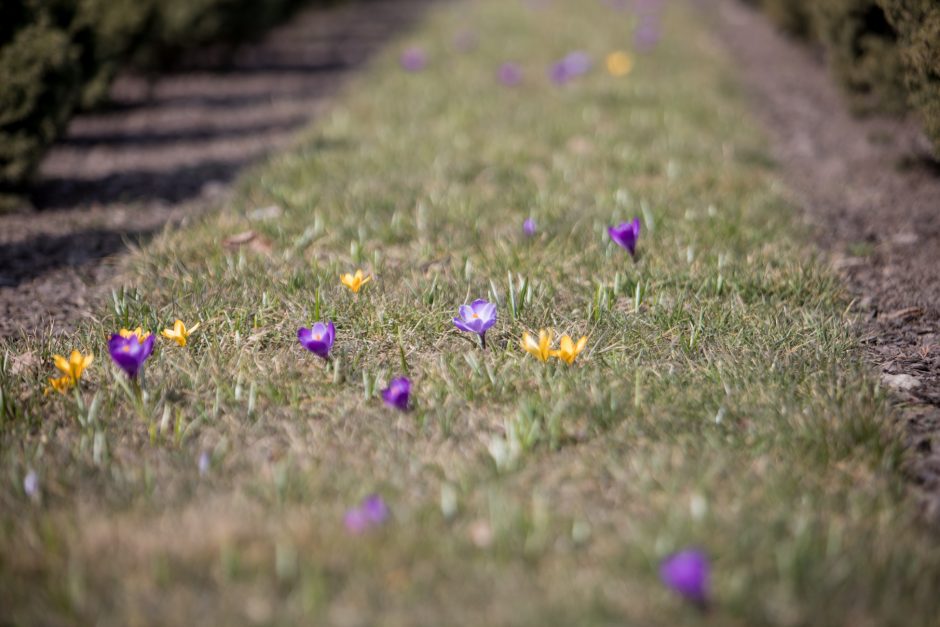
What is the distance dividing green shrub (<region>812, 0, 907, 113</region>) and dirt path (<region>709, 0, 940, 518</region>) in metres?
0.35

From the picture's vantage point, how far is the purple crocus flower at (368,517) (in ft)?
5.92

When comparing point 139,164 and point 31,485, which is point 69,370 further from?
point 139,164

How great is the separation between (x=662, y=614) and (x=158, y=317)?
82.3 inches

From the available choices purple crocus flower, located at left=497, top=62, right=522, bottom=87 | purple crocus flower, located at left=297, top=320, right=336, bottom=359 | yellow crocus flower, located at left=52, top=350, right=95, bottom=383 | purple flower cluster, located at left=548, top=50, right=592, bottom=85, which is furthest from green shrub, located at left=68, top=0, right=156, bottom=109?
purple crocus flower, located at left=297, top=320, right=336, bottom=359

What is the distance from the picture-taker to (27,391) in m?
2.56

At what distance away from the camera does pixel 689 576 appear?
4.89 ft

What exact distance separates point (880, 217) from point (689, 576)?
331 cm

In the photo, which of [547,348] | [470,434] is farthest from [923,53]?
[470,434]

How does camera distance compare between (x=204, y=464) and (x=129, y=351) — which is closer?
(x=204, y=464)

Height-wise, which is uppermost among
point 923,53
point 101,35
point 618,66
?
point 923,53

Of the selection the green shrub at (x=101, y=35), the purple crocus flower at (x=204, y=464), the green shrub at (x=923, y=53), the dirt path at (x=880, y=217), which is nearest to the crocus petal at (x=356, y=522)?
the purple crocus flower at (x=204, y=464)

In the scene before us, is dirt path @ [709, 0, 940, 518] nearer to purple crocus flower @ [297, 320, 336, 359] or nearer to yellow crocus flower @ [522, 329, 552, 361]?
yellow crocus flower @ [522, 329, 552, 361]

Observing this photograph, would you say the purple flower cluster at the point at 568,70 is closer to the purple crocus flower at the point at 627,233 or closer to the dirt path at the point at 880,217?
the dirt path at the point at 880,217

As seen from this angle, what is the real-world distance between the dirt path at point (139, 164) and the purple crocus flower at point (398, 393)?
1.35 m
